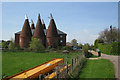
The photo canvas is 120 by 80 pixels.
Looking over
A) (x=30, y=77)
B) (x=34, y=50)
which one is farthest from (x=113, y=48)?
(x=30, y=77)

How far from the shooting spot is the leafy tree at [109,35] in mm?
41031

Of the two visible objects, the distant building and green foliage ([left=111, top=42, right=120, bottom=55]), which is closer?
green foliage ([left=111, top=42, right=120, bottom=55])

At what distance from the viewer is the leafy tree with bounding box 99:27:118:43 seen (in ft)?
135

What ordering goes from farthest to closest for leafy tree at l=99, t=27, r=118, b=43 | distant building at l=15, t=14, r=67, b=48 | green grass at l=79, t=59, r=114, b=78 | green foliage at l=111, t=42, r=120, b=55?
leafy tree at l=99, t=27, r=118, b=43, distant building at l=15, t=14, r=67, b=48, green foliage at l=111, t=42, r=120, b=55, green grass at l=79, t=59, r=114, b=78

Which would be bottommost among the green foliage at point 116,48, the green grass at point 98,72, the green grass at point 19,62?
the green grass at point 19,62

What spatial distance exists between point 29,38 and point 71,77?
33.6 meters

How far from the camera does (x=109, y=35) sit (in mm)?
42688

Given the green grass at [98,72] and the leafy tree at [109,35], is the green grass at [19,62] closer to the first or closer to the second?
the green grass at [98,72]

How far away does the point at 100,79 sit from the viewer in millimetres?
7199

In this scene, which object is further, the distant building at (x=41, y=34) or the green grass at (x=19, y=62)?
the distant building at (x=41, y=34)

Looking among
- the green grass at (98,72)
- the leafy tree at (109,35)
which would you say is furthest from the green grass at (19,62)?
the leafy tree at (109,35)

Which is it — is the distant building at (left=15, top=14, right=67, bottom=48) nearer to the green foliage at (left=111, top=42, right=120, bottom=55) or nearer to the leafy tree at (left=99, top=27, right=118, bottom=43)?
the leafy tree at (left=99, top=27, right=118, bottom=43)

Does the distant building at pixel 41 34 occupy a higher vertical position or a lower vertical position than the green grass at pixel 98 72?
higher

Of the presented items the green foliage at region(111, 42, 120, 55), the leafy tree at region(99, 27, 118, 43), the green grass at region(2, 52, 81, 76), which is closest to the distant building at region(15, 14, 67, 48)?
the leafy tree at region(99, 27, 118, 43)
